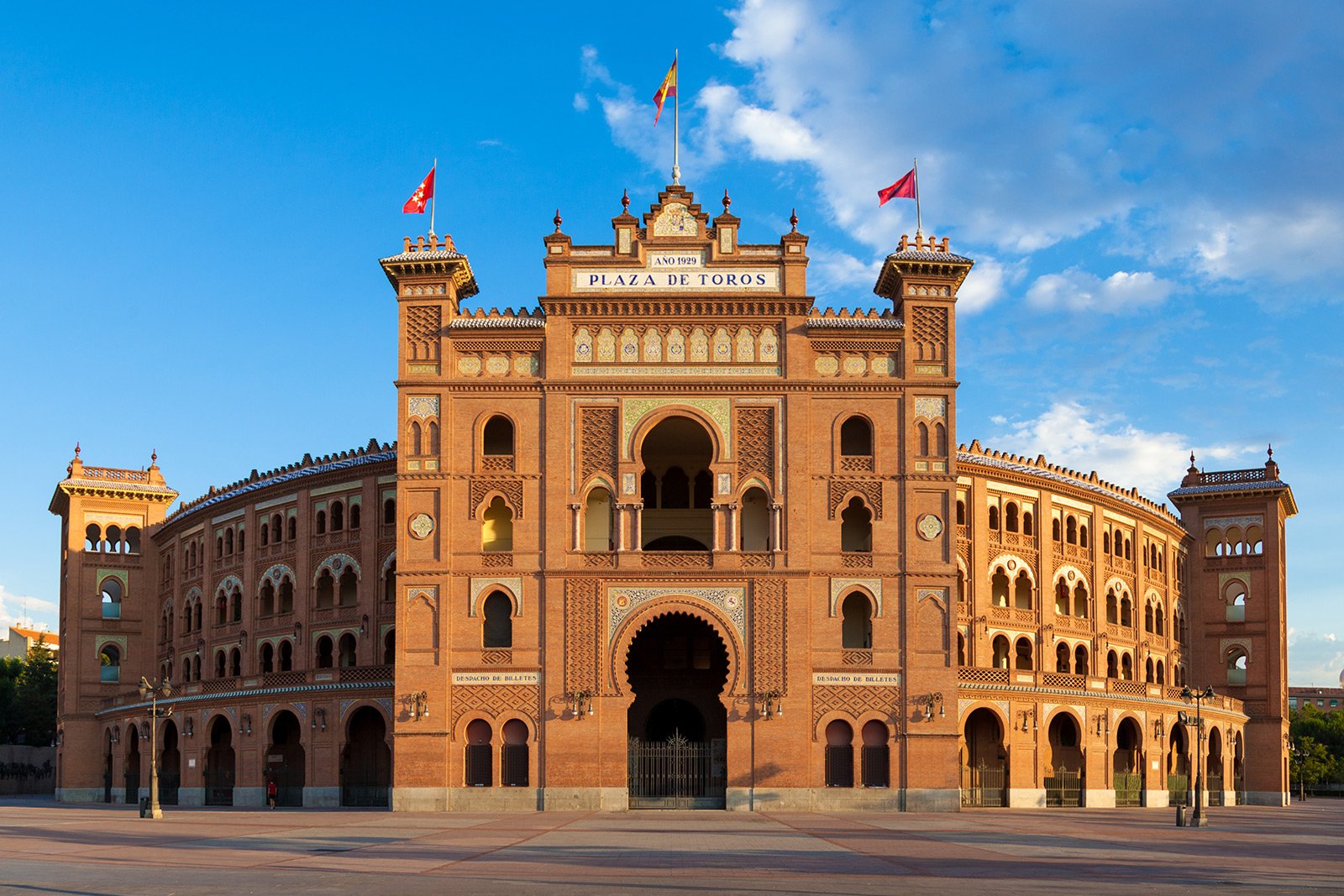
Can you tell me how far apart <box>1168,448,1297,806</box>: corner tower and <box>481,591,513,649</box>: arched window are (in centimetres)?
4456

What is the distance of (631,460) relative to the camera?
183 ft

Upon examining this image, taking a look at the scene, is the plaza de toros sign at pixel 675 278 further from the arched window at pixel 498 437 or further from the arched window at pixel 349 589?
the arched window at pixel 349 589

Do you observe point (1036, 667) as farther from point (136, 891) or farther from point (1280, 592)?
point (136, 891)

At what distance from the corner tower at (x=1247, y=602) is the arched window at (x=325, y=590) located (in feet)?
156

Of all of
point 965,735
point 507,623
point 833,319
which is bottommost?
point 965,735

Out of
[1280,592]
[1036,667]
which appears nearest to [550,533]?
[1036,667]

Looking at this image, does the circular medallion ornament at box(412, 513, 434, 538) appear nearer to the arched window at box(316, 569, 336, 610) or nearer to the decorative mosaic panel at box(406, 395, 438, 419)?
the decorative mosaic panel at box(406, 395, 438, 419)

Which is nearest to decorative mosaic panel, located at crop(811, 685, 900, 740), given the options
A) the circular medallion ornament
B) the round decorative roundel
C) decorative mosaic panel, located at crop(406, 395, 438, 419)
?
the round decorative roundel

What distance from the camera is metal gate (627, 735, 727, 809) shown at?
5441 cm

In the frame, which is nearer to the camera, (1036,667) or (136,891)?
(136,891)

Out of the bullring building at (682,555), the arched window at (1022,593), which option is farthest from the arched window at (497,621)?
the arched window at (1022,593)

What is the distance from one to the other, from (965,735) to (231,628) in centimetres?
3640

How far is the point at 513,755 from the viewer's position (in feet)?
180

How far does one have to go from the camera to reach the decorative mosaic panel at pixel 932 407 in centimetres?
5631
